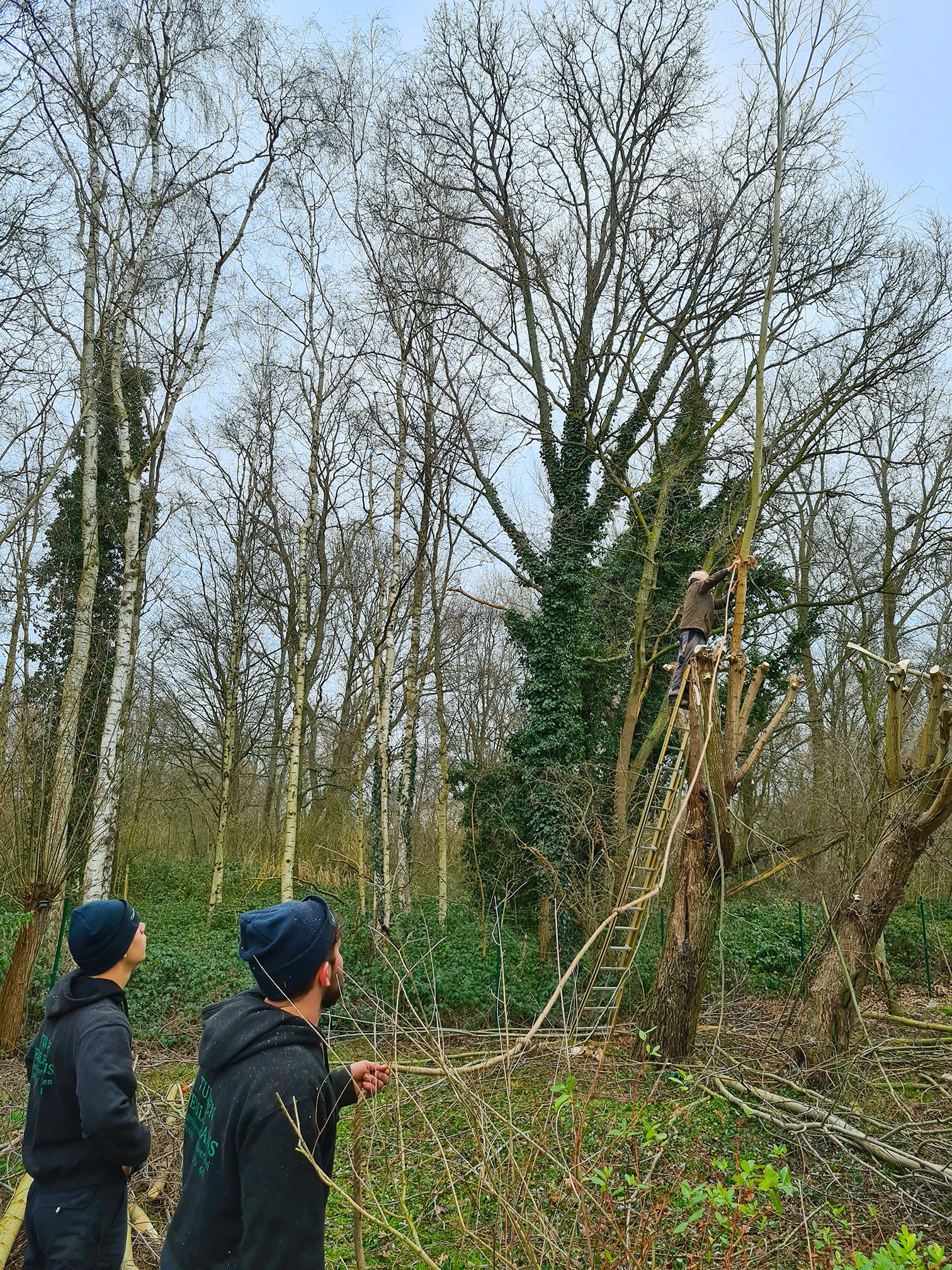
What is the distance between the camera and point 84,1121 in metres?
2.69

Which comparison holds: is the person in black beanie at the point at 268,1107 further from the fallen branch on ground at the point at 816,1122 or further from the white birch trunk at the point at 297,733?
the white birch trunk at the point at 297,733

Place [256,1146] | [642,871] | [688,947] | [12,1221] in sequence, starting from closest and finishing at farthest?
[256,1146], [12,1221], [688,947], [642,871]

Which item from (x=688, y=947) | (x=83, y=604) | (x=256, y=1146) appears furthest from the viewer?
(x=83, y=604)

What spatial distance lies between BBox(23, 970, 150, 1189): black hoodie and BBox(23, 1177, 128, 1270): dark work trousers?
40 mm

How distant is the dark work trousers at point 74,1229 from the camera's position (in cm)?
278

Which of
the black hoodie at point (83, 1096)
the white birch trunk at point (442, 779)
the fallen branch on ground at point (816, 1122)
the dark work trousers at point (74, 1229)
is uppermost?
the white birch trunk at point (442, 779)

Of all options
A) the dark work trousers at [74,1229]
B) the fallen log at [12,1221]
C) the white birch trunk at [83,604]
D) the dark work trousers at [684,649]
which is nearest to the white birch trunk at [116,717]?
the white birch trunk at [83,604]

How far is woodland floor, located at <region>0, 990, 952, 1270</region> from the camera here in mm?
3064

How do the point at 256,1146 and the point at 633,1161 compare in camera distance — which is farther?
the point at 633,1161

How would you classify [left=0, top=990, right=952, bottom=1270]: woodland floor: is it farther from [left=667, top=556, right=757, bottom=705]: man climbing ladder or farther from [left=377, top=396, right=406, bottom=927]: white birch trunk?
[left=377, top=396, right=406, bottom=927]: white birch trunk

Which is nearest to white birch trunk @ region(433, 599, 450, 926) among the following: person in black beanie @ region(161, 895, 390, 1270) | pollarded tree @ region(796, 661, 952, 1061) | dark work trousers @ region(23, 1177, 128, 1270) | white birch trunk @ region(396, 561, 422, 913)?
white birch trunk @ region(396, 561, 422, 913)

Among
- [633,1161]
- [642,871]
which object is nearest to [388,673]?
[642,871]

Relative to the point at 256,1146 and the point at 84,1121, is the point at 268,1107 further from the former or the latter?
the point at 84,1121

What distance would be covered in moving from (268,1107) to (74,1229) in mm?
1463
